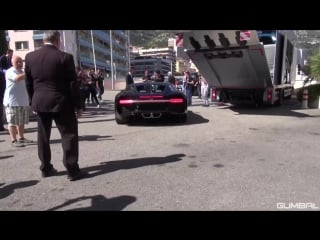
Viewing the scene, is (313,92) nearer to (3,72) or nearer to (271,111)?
(271,111)

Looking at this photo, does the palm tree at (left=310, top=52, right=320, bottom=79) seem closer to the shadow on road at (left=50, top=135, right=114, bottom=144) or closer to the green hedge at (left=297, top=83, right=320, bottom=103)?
the green hedge at (left=297, top=83, right=320, bottom=103)

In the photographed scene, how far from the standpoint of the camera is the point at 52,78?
4.53 metres

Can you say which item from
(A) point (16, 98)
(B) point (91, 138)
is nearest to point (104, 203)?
(A) point (16, 98)

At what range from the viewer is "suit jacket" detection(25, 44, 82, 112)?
177 inches

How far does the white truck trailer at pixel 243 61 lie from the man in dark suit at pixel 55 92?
6.01 meters

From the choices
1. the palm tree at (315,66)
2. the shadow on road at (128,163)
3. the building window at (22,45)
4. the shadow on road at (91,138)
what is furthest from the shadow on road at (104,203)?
the building window at (22,45)

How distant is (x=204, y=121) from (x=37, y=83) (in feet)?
19.9

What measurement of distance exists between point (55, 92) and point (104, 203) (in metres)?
1.58

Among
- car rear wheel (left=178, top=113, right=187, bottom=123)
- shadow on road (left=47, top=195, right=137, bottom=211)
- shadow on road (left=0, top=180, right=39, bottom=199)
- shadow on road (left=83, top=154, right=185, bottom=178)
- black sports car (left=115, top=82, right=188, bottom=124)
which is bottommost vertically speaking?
shadow on road (left=47, top=195, right=137, bottom=211)

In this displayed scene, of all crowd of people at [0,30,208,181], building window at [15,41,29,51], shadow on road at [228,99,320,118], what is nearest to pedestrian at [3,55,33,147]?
crowd of people at [0,30,208,181]

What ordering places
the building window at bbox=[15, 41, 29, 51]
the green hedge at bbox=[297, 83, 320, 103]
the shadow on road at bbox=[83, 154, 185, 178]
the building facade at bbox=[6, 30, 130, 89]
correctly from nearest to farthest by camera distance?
the shadow on road at bbox=[83, 154, 185, 178]
the green hedge at bbox=[297, 83, 320, 103]
the building facade at bbox=[6, 30, 130, 89]
the building window at bbox=[15, 41, 29, 51]

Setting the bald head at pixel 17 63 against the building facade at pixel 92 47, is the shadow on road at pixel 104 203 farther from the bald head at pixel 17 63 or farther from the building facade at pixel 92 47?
the building facade at pixel 92 47

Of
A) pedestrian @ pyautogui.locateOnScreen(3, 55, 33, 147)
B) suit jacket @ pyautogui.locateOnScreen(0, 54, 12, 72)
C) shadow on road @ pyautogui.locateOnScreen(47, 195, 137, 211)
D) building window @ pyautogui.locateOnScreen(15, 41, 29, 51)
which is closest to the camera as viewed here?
shadow on road @ pyautogui.locateOnScreen(47, 195, 137, 211)
